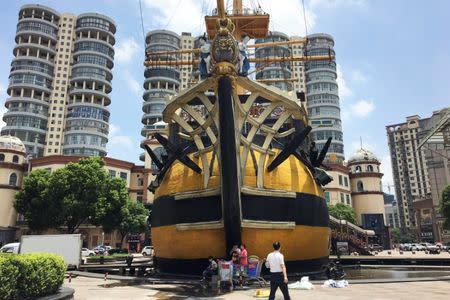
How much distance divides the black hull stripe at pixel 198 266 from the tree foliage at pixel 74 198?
25.1 metres

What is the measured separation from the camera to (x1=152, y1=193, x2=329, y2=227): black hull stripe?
1475 centimetres

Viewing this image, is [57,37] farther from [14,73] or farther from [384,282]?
[384,282]

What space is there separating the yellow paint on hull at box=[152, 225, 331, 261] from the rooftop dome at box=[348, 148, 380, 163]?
6407 cm

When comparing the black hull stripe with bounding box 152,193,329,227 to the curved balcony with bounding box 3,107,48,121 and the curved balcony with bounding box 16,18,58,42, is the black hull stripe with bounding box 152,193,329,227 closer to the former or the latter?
the curved balcony with bounding box 3,107,48,121

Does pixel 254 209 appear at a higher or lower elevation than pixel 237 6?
lower

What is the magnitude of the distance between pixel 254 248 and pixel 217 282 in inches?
98.8

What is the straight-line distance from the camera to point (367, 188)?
248ft

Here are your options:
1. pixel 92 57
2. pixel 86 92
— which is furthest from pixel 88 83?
pixel 92 57

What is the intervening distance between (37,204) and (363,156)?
6239 centimetres

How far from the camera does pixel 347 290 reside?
11.8 metres

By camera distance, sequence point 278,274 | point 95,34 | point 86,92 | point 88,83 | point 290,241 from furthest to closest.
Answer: point 95,34
point 88,83
point 86,92
point 290,241
point 278,274

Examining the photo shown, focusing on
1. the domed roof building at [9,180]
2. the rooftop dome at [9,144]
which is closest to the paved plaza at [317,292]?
the domed roof building at [9,180]

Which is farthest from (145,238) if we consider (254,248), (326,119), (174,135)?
(326,119)

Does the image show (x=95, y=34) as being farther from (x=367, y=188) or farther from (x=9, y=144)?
(x=367, y=188)
